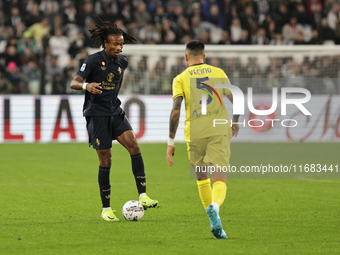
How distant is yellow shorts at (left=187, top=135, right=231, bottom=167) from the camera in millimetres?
5551

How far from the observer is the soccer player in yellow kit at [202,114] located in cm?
555

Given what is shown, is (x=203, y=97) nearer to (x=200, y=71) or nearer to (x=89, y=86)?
(x=200, y=71)

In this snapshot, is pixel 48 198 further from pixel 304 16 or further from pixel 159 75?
pixel 304 16

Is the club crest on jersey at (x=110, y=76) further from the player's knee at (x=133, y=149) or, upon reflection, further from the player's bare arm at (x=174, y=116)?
the player's bare arm at (x=174, y=116)

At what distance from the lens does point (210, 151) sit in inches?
221

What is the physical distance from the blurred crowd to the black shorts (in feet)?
33.0

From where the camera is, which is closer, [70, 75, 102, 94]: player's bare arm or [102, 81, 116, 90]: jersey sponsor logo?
[70, 75, 102, 94]: player's bare arm

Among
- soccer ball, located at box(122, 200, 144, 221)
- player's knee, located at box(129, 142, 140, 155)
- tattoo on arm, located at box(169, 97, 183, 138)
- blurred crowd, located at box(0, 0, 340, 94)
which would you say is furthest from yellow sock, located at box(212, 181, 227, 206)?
blurred crowd, located at box(0, 0, 340, 94)

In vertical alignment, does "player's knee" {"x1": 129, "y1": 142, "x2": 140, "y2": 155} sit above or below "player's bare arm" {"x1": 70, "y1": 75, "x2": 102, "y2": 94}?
below

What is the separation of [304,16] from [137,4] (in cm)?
553

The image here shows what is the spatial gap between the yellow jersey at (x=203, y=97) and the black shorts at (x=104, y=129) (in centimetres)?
134

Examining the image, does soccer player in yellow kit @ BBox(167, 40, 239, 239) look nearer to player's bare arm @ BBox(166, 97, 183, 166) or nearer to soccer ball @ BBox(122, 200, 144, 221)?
player's bare arm @ BBox(166, 97, 183, 166)

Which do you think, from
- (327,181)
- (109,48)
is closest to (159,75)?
(327,181)

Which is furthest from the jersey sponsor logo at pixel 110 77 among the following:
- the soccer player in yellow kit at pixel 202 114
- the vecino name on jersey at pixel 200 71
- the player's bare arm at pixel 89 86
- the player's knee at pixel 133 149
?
the vecino name on jersey at pixel 200 71
